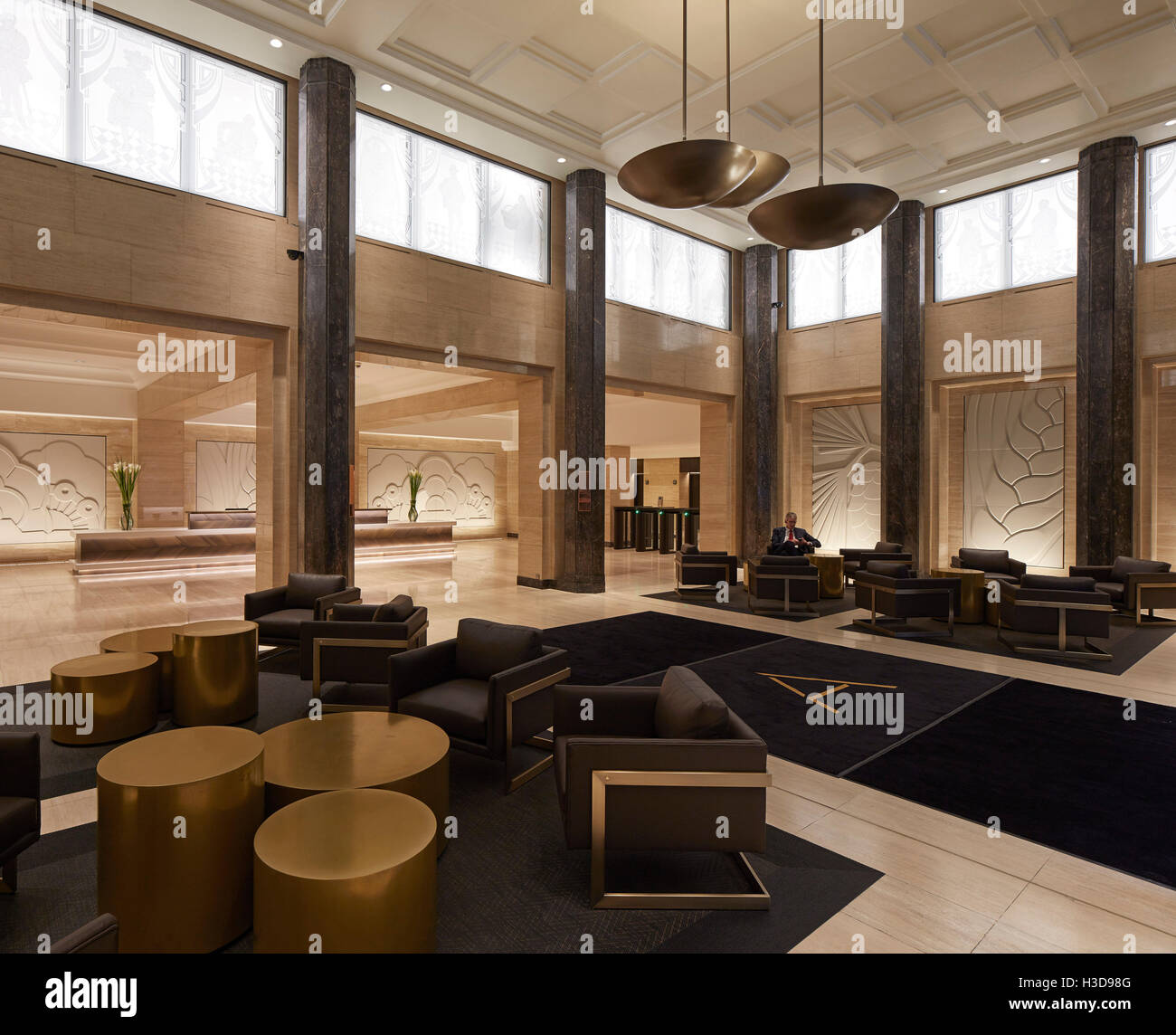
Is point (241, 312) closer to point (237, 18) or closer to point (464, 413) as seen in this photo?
point (237, 18)

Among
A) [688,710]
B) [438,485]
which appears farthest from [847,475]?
[438,485]

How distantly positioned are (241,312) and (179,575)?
658 centimetres

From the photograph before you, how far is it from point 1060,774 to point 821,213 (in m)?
4.33

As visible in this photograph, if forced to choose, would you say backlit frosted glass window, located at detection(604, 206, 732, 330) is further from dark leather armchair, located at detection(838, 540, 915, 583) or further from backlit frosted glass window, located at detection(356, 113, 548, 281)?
dark leather armchair, located at detection(838, 540, 915, 583)

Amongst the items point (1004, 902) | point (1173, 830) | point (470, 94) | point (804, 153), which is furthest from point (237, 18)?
point (1173, 830)

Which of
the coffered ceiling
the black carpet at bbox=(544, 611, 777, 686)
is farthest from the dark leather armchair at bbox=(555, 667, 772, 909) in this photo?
the coffered ceiling

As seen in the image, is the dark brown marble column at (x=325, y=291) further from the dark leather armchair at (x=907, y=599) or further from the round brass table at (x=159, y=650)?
the dark leather armchair at (x=907, y=599)

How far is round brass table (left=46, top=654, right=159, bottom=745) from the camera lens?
450 cm

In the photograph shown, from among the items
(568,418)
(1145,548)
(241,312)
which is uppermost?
(241,312)

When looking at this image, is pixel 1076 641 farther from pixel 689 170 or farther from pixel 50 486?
pixel 50 486

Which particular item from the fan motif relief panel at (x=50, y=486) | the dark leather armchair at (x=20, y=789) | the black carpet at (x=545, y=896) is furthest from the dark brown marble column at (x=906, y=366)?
the fan motif relief panel at (x=50, y=486)

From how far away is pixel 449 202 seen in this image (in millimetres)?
10312

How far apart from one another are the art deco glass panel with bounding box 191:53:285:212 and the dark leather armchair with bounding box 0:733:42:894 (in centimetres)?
744
